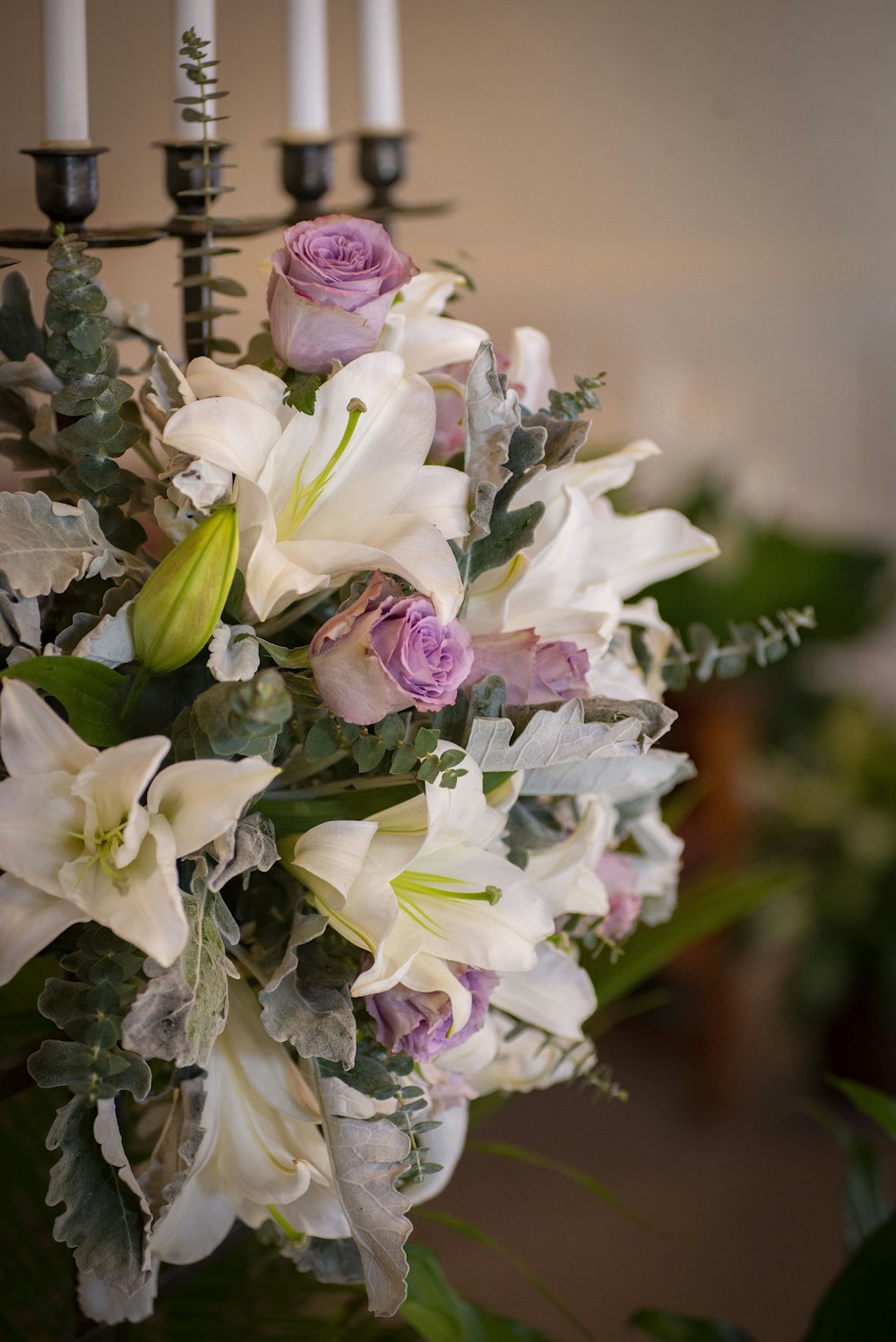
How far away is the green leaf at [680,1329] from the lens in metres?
0.57

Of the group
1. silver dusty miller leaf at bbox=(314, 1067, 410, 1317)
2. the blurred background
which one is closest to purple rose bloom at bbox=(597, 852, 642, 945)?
silver dusty miller leaf at bbox=(314, 1067, 410, 1317)

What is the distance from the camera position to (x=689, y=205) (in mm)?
1729

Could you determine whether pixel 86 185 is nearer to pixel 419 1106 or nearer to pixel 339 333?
pixel 339 333

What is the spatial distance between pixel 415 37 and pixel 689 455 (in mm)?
724

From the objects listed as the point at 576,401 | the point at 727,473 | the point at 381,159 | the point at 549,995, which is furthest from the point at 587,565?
the point at 727,473

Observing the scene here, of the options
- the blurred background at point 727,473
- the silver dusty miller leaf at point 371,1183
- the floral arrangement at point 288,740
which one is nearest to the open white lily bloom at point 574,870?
the floral arrangement at point 288,740

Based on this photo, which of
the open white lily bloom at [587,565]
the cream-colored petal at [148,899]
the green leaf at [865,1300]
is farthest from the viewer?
the green leaf at [865,1300]

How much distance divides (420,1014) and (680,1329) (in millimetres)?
306

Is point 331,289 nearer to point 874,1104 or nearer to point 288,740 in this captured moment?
point 288,740

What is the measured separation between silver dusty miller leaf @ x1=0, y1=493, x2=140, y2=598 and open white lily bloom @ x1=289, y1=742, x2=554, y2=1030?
10 centimetres

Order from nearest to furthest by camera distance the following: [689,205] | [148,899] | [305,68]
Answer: [148,899], [305,68], [689,205]

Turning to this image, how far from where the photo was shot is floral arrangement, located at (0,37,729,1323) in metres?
0.33

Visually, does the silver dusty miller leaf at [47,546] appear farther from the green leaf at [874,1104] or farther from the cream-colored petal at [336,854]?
the green leaf at [874,1104]

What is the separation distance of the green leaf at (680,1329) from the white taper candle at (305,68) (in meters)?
0.57
